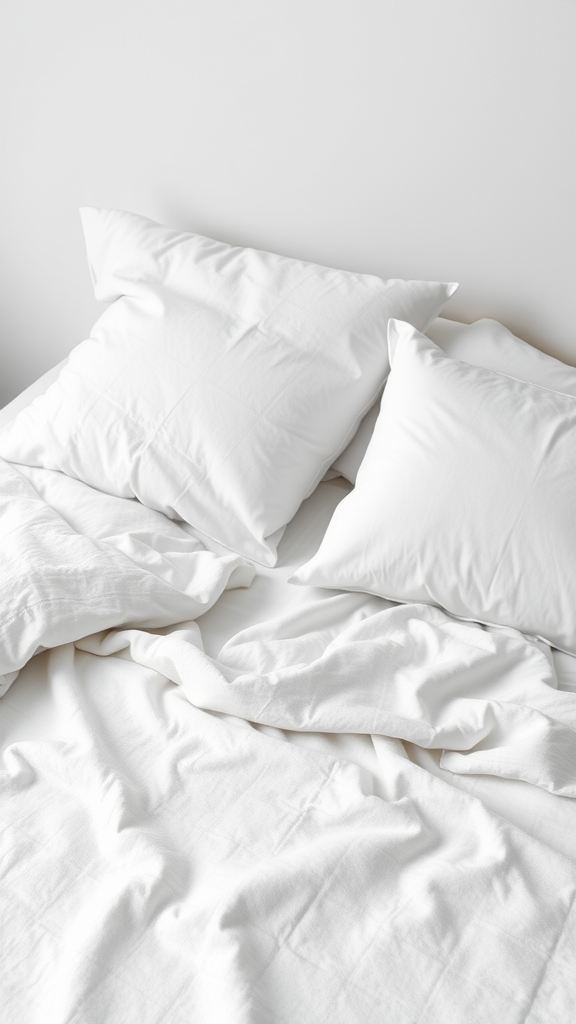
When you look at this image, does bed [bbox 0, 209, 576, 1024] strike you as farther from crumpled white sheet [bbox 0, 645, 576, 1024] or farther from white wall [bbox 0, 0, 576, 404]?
white wall [bbox 0, 0, 576, 404]

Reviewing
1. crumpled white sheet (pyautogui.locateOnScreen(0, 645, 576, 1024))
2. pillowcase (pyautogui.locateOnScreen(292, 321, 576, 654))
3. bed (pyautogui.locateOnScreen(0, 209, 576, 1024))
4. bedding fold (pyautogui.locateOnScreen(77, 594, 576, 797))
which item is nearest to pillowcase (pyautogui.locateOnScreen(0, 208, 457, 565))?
bed (pyautogui.locateOnScreen(0, 209, 576, 1024))

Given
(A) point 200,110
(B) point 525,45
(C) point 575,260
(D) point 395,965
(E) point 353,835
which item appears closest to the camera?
(D) point 395,965

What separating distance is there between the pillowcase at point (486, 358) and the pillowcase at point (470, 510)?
0.10 m

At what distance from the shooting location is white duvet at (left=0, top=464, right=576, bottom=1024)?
33.4 inches

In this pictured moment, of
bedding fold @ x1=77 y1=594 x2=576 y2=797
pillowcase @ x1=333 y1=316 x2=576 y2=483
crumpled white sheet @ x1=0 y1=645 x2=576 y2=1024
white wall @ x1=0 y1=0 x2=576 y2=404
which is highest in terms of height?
white wall @ x1=0 y1=0 x2=576 y2=404

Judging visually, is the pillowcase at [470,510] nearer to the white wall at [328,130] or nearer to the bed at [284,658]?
the bed at [284,658]

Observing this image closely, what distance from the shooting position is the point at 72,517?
4.83ft

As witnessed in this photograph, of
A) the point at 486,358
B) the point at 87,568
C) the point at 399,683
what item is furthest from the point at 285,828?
the point at 486,358

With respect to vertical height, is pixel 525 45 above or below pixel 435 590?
above

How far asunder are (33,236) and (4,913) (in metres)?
1.54

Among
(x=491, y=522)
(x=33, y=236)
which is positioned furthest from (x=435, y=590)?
(x=33, y=236)

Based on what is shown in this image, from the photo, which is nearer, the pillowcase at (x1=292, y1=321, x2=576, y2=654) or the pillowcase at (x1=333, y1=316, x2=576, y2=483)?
the pillowcase at (x1=292, y1=321, x2=576, y2=654)

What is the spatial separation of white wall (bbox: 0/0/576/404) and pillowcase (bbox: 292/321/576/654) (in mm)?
308

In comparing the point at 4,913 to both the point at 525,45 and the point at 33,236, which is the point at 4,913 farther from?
the point at 33,236
